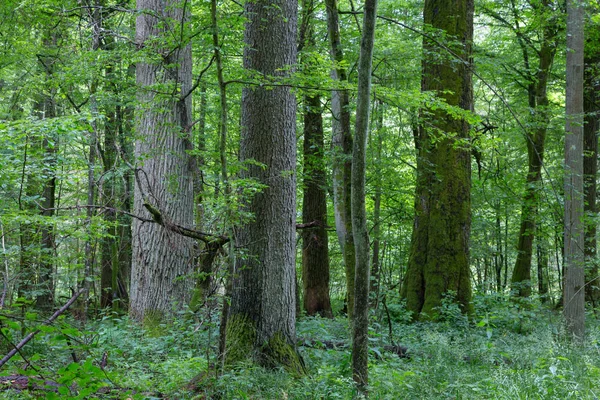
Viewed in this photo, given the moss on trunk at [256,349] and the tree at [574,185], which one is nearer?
the moss on trunk at [256,349]

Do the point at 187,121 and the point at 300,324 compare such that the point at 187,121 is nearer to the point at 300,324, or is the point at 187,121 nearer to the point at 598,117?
the point at 300,324

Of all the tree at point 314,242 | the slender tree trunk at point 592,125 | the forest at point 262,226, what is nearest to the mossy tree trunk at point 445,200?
the forest at point 262,226

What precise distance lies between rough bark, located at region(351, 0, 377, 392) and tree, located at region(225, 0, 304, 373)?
1244mm

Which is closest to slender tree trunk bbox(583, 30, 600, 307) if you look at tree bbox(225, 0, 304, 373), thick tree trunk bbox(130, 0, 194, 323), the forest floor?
the forest floor

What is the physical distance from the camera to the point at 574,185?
8.23 metres

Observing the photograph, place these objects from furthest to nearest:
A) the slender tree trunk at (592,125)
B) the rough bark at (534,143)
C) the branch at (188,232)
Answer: the slender tree trunk at (592,125) < the rough bark at (534,143) < the branch at (188,232)

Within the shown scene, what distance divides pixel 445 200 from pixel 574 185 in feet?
7.16

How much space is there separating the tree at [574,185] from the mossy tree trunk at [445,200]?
1681mm

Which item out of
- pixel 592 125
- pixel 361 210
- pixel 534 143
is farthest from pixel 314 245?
pixel 592 125

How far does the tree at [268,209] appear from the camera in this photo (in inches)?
219

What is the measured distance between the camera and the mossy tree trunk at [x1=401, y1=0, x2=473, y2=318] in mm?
9477

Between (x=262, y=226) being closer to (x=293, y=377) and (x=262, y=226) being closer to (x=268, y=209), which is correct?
(x=268, y=209)

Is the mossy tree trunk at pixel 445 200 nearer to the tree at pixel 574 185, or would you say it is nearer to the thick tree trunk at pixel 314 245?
the tree at pixel 574 185

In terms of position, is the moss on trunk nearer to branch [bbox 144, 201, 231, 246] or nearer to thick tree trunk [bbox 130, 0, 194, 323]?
branch [bbox 144, 201, 231, 246]
